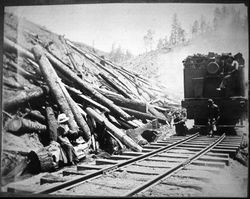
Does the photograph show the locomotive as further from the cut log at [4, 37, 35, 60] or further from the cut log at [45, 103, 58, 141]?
the cut log at [4, 37, 35, 60]

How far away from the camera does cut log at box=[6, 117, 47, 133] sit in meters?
4.92

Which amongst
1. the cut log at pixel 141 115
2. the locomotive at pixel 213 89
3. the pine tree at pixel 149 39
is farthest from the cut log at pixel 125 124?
the pine tree at pixel 149 39

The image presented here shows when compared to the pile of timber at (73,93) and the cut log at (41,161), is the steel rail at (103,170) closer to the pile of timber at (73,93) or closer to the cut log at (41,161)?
the pile of timber at (73,93)

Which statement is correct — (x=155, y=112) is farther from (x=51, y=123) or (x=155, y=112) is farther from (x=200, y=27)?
(x=51, y=123)

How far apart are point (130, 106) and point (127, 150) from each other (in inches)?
37.6

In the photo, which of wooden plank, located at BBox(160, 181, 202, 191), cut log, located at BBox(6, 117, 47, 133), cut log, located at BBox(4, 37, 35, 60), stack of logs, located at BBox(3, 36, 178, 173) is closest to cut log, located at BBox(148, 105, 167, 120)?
stack of logs, located at BBox(3, 36, 178, 173)

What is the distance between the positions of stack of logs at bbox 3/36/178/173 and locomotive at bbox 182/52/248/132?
667 millimetres

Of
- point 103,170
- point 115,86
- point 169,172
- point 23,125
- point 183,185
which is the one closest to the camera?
point 183,185

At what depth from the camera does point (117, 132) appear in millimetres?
5145

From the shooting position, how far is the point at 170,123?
5391 mm

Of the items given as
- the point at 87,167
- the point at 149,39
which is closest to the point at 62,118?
the point at 87,167

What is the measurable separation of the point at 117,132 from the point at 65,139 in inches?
42.0

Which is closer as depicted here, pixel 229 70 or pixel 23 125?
pixel 23 125

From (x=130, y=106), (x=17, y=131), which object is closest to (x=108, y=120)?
(x=130, y=106)
